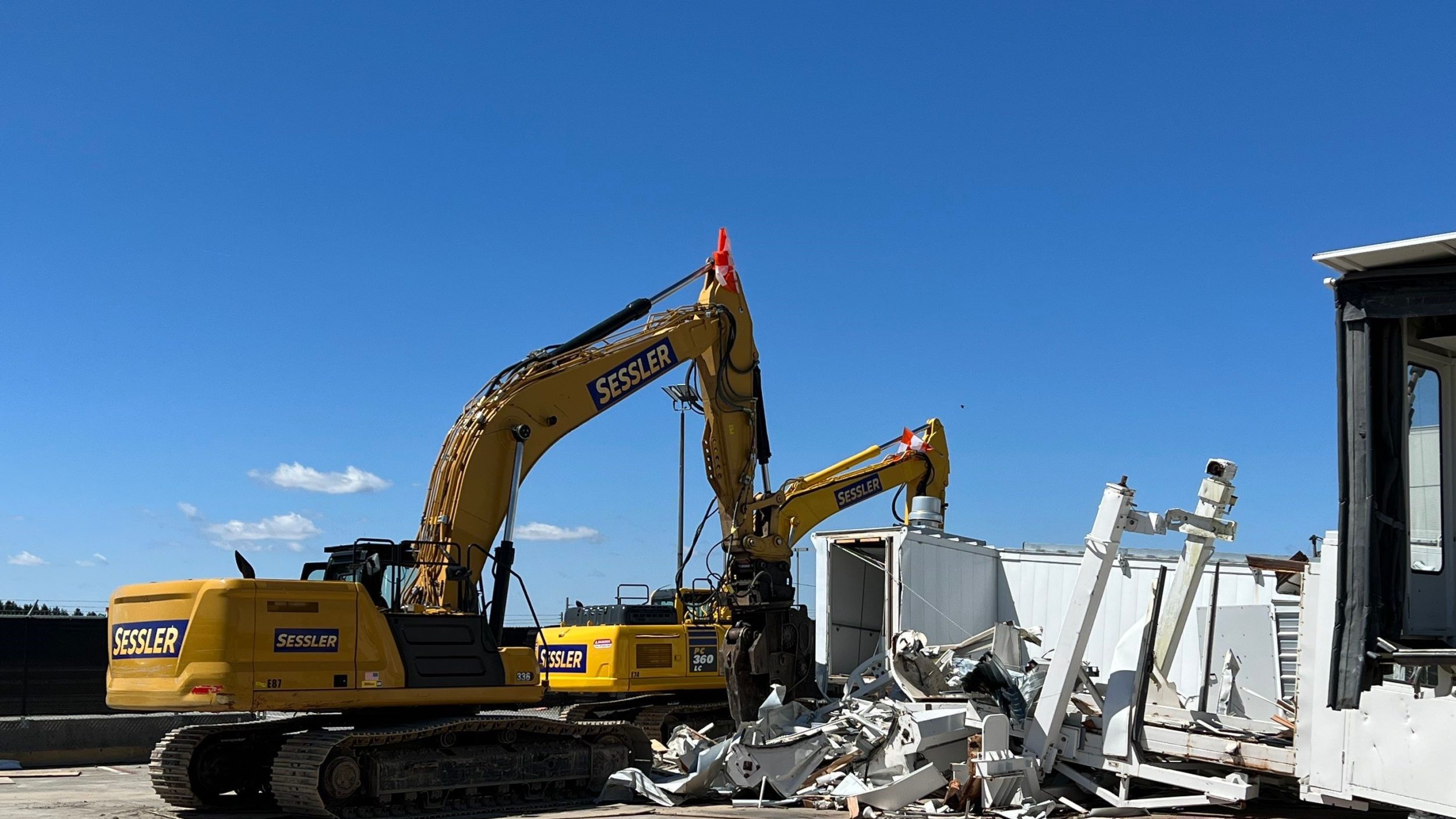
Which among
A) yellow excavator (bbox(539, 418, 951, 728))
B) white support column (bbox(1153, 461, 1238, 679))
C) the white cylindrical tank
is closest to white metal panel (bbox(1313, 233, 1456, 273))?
white support column (bbox(1153, 461, 1238, 679))

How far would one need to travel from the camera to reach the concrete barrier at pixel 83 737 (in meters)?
18.2

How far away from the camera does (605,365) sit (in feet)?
51.0

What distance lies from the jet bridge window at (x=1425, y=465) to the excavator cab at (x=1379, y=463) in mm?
201

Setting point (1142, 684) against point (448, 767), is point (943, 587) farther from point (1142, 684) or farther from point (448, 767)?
point (448, 767)

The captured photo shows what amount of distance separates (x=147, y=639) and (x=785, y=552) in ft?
28.9

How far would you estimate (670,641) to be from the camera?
690 inches

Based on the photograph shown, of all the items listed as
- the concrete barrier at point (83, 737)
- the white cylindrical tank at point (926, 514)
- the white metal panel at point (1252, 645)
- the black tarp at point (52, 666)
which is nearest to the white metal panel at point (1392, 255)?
the white metal panel at point (1252, 645)

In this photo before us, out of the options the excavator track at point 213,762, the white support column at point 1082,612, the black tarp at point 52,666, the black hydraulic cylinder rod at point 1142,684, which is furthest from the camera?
the black tarp at point 52,666

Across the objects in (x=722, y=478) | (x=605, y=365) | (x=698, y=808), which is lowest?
(x=698, y=808)

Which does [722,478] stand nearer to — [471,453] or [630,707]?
[630,707]

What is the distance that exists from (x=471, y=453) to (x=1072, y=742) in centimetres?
662

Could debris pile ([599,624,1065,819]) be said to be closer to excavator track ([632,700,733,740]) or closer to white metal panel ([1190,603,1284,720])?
white metal panel ([1190,603,1284,720])

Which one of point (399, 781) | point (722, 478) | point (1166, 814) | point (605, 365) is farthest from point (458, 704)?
point (1166, 814)

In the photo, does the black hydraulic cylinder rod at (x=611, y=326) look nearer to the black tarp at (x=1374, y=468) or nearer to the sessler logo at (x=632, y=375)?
the sessler logo at (x=632, y=375)
